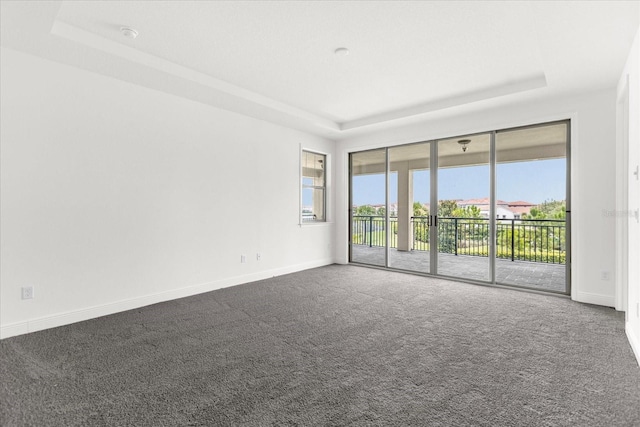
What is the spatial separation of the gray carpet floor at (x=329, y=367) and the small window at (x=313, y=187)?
261cm

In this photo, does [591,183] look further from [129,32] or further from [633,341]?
[129,32]

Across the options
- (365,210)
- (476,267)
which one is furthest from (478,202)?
(365,210)

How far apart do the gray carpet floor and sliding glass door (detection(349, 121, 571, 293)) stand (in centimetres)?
126

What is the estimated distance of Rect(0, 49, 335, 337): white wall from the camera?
2.88 meters

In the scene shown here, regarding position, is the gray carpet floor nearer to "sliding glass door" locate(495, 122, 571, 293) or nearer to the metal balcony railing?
"sliding glass door" locate(495, 122, 571, 293)

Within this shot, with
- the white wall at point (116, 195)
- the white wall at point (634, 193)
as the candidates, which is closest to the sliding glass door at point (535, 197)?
the white wall at point (634, 193)

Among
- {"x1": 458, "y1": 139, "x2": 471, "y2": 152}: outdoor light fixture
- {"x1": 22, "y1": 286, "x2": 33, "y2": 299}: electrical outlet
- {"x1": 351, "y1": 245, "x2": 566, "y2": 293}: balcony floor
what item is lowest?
{"x1": 351, "y1": 245, "x2": 566, "y2": 293}: balcony floor

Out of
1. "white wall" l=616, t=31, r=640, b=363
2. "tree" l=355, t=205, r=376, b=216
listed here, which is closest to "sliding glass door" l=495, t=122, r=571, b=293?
"white wall" l=616, t=31, r=640, b=363

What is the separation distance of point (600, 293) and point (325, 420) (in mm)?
3784

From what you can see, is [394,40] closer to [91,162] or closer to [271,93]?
[271,93]

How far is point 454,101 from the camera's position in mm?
Result: 4410

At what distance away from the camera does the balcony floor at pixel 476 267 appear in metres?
4.64

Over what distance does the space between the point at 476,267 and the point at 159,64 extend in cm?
540

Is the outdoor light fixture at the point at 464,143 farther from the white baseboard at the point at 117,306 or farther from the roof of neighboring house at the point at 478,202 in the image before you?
the white baseboard at the point at 117,306
